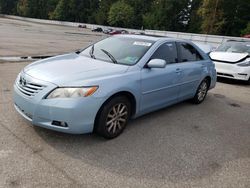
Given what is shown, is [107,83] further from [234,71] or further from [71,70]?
[234,71]

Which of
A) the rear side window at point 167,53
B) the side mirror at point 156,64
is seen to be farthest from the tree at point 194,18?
the side mirror at point 156,64

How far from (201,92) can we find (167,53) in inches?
73.2

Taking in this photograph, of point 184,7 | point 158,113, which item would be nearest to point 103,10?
point 184,7

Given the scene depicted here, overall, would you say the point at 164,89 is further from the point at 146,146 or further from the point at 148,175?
the point at 148,175

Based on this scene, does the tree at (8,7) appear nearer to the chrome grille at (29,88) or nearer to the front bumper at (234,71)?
the front bumper at (234,71)

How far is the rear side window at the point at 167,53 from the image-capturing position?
15.4 ft

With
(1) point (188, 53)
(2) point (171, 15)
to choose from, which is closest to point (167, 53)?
(1) point (188, 53)

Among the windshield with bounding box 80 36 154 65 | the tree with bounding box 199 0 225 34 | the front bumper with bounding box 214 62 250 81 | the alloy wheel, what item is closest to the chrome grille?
the alloy wheel

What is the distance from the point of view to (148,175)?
10.5ft

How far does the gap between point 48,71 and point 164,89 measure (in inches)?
82.1

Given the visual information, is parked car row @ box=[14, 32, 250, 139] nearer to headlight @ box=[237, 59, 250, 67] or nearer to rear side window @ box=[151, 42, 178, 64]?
rear side window @ box=[151, 42, 178, 64]

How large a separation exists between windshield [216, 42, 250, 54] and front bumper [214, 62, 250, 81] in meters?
1.09

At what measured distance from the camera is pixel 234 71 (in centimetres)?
915

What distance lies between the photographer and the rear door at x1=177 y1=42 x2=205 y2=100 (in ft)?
17.5
